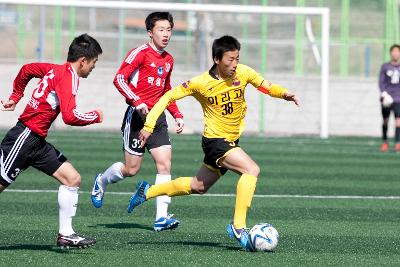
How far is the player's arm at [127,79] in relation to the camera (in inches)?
385

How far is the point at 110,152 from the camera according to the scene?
18.5m

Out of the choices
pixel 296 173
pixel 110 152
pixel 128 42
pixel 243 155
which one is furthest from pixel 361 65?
pixel 243 155

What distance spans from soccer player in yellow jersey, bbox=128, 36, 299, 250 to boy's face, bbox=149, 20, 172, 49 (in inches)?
47.0

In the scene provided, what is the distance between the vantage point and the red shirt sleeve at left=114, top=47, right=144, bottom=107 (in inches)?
387

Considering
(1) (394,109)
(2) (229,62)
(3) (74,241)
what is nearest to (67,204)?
(3) (74,241)

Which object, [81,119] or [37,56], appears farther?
[37,56]

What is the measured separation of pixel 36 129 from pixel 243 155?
1.72 m

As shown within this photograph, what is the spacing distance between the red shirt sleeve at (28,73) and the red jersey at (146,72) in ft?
4.61

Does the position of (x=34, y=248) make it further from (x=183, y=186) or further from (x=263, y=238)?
(x=263, y=238)

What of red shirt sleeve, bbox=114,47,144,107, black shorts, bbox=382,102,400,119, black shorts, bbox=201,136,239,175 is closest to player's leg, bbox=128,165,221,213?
black shorts, bbox=201,136,239,175

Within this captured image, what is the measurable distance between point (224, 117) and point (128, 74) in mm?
1566

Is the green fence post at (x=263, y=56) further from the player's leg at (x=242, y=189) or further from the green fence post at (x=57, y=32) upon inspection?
the player's leg at (x=242, y=189)

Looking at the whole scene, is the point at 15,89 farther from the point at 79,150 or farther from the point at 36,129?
the point at 79,150

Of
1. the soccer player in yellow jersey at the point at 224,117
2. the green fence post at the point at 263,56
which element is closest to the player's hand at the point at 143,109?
the soccer player in yellow jersey at the point at 224,117
